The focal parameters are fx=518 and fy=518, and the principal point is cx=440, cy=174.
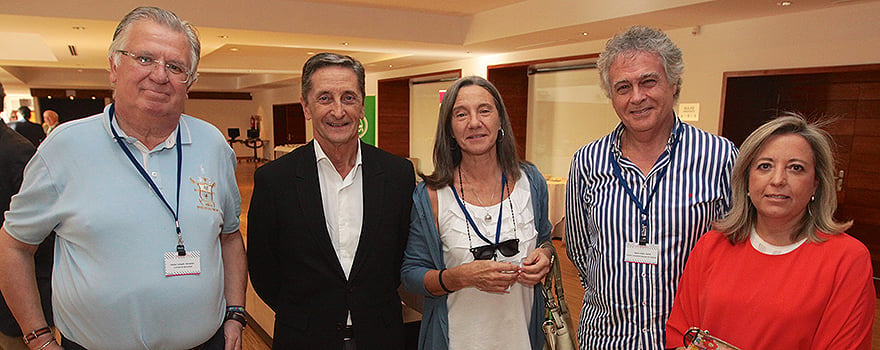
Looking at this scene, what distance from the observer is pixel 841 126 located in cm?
574

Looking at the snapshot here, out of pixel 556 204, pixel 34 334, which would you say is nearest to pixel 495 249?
pixel 34 334

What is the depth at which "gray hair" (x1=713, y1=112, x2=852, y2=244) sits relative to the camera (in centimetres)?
138

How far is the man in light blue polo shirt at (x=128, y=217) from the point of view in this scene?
1408mm

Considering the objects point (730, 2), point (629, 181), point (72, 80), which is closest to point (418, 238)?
point (629, 181)

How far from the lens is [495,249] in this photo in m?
1.78

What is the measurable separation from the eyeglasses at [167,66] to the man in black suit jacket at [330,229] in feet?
1.30

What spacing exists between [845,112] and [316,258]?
6365 millimetres

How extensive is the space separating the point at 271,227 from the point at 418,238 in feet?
1.69

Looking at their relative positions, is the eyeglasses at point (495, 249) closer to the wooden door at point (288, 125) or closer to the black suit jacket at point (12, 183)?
the black suit jacket at point (12, 183)

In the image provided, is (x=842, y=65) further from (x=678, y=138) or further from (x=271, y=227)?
(x=271, y=227)

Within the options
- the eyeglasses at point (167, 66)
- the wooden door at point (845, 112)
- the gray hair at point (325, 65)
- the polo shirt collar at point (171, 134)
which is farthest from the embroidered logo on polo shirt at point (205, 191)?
the wooden door at point (845, 112)

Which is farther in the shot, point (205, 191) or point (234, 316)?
point (234, 316)

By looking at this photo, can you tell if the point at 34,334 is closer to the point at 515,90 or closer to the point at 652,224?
the point at 652,224

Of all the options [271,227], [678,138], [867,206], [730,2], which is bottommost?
[867,206]
